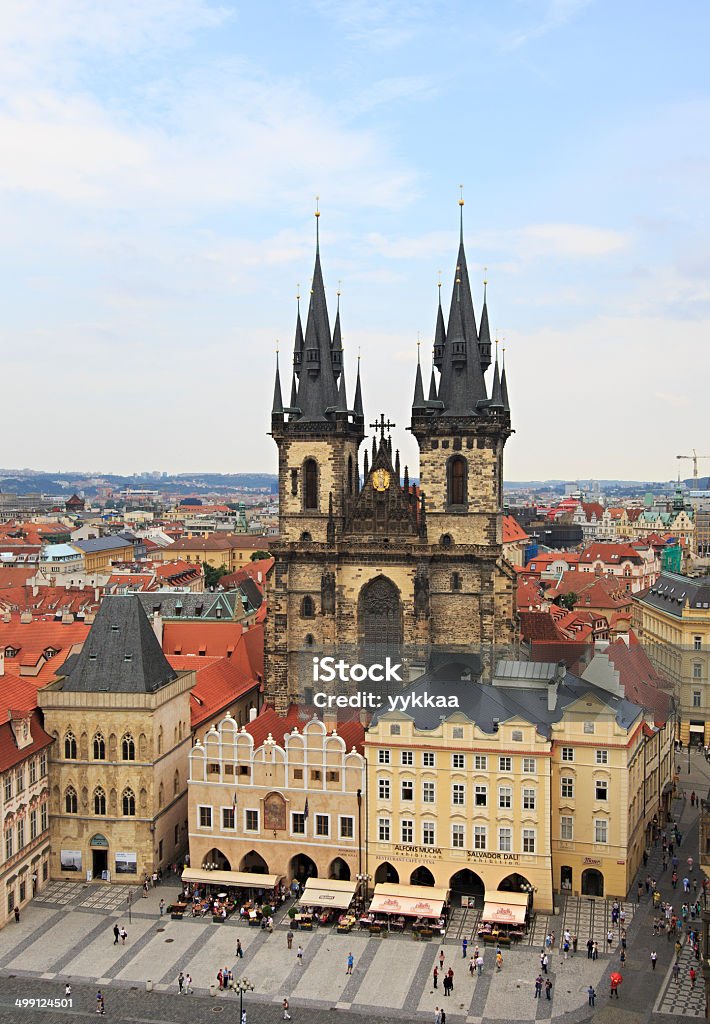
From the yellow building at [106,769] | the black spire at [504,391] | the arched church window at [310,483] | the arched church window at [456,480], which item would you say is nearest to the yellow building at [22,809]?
the yellow building at [106,769]

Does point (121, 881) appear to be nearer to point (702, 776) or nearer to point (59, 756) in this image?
point (59, 756)

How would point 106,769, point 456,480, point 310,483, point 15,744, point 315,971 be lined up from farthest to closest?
point 310,483 < point 456,480 < point 106,769 < point 15,744 < point 315,971

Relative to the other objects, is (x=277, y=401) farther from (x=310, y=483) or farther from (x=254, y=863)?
(x=254, y=863)

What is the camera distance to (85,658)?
2712 inches

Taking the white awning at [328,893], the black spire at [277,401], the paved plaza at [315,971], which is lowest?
the paved plaza at [315,971]

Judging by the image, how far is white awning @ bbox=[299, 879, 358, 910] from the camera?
60.9 m

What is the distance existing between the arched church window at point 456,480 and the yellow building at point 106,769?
2840 centimetres

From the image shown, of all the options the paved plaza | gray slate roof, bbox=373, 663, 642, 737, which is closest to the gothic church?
gray slate roof, bbox=373, 663, 642, 737

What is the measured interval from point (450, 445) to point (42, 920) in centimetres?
4471

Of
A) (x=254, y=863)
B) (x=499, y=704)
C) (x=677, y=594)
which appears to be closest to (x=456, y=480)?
(x=499, y=704)

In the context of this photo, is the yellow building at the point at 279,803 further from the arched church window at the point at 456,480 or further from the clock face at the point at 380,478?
the arched church window at the point at 456,480

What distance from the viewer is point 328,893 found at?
6184 cm

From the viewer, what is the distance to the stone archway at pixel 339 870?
64625 millimetres

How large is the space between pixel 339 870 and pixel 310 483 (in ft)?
110
